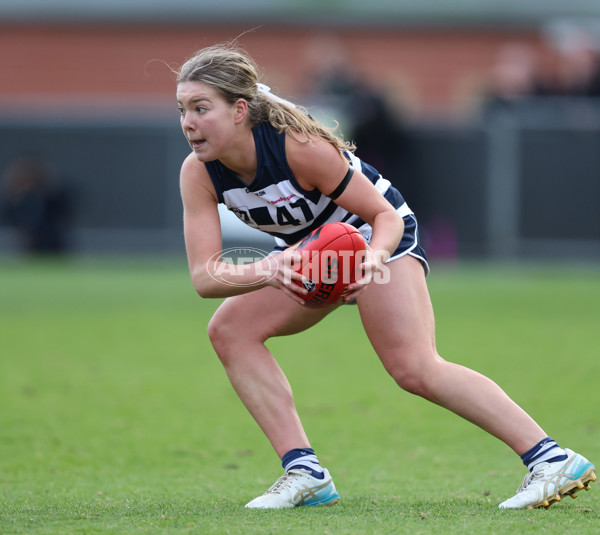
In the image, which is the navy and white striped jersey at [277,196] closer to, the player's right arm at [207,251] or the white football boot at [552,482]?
the player's right arm at [207,251]

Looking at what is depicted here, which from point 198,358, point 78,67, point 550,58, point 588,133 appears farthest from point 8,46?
point 198,358

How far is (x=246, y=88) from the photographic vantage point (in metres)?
4.42

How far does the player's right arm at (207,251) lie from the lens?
425 cm

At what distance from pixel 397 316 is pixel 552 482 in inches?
35.5

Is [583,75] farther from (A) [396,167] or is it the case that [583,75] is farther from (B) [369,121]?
(B) [369,121]

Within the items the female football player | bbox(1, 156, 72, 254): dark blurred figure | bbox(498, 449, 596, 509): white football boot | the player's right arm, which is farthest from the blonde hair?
bbox(1, 156, 72, 254): dark blurred figure

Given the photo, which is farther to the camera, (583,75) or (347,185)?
(583,75)

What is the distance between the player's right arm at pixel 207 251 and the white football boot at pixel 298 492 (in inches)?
33.4

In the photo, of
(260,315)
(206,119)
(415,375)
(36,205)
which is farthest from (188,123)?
(36,205)

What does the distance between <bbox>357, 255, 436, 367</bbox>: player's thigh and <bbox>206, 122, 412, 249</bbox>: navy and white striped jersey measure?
0.95 feet

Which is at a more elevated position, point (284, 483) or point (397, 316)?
point (397, 316)

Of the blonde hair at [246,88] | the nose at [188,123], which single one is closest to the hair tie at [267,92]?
the blonde hair at [246,88]

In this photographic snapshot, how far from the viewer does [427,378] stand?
4426 mm

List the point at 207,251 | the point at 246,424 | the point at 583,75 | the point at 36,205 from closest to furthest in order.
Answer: the point at 207,251
the point at 246,424
the point at 583,75
the point at 36,205
